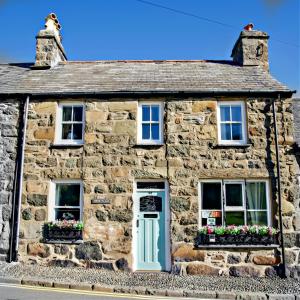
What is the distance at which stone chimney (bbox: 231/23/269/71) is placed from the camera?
1310 centimetres

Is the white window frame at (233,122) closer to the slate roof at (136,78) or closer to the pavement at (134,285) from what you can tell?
the slate roof at (136,78)

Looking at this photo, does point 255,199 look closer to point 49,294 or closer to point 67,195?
point 67,195

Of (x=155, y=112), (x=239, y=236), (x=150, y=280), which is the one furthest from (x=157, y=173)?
(x=150, y=280)

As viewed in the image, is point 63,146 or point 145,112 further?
point 145,112

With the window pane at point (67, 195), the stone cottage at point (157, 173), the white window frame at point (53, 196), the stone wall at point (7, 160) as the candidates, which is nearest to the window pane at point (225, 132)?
the stone cottage at point (157, 173)

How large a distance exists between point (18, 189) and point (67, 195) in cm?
146

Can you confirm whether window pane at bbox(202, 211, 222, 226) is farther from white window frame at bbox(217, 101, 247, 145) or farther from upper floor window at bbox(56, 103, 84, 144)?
upper floor window at bbox(56, 103, 84, 144)

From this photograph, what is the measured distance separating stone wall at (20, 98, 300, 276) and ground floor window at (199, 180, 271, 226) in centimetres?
25

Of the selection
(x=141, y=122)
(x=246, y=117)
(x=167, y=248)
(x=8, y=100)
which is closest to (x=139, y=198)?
(x=167, y=248)

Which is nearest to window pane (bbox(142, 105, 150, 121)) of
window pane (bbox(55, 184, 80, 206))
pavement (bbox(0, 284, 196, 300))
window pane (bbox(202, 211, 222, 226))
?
window pane (bbox(55, 184, 80, 206))

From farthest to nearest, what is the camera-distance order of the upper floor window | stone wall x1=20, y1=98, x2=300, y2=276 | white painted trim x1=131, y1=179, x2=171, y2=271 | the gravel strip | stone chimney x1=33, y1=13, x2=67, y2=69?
stone chimney x1=33, y1=13, x2=67, y2=69
the upper floor window
white painted trim x1=131, y1=179, x2=171, y2=271
stone wall x1=20, y1=98, x2=300, y2=276
the gravel strip

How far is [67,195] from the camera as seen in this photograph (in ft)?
35.2

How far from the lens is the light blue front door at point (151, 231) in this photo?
10250 mm

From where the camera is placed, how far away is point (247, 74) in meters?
12.5
